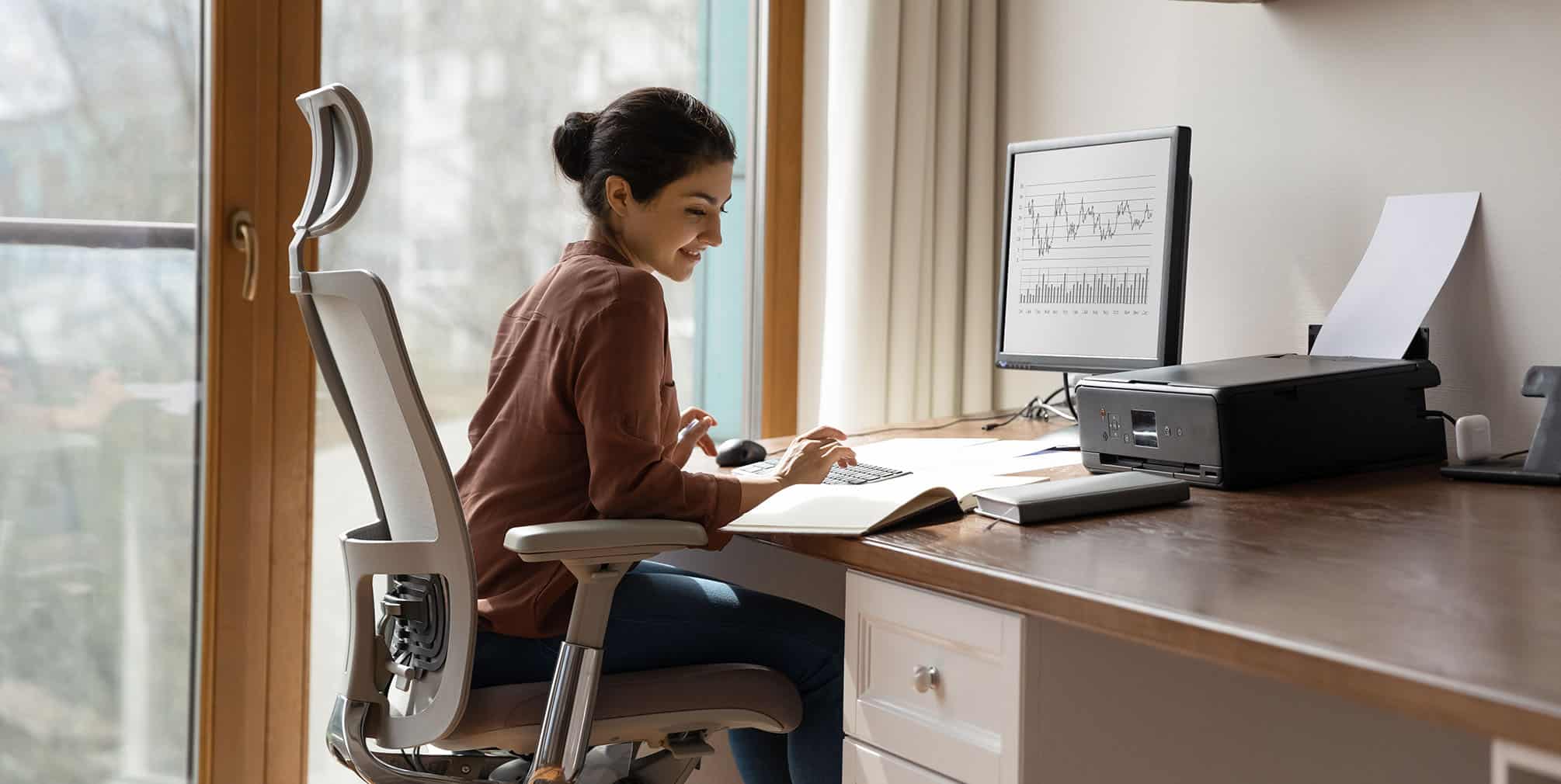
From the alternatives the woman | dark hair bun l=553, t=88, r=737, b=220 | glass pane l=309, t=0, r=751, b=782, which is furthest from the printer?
glass pane l=309, t=0, r=751, b=782

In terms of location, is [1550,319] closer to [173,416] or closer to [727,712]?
[727,712]

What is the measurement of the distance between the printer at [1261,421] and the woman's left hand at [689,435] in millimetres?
531

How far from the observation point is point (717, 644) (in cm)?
127

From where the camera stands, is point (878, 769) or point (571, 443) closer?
point (878, 769)

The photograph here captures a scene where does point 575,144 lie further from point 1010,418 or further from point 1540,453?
point 1540,453

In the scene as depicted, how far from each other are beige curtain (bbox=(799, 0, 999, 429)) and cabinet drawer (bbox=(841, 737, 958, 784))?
3.81 feet

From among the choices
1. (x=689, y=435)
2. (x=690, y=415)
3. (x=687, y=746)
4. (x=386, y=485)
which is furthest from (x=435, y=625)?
(x=690, y=415)

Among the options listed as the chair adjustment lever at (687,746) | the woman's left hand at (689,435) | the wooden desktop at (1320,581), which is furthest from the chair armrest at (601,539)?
the woman's left hand at (689,435)

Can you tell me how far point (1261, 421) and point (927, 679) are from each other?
52 cm

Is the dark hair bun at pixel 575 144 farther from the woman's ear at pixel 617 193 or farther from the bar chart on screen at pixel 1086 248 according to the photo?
the bar chart on screen at pixel 1086 248

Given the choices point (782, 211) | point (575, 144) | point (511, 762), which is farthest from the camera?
point (782, 211)

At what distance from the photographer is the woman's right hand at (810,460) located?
1.37 meters

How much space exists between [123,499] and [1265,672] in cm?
164

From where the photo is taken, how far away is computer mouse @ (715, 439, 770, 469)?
67.5 inches
